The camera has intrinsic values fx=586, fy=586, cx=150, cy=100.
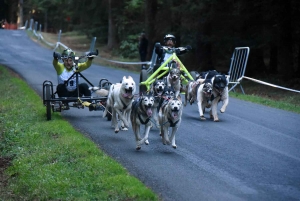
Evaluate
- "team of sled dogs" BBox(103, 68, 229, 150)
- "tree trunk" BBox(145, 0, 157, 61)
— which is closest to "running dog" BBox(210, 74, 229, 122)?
"team of sled dogs" BBox(103, 68, 229, 150)

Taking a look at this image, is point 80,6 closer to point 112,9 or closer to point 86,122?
point 112,9

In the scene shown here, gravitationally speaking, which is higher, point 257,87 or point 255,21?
point 255,21

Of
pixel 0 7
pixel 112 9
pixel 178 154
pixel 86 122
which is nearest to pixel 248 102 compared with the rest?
pixel 86 122

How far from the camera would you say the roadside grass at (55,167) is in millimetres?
8086

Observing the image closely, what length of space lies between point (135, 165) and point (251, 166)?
1925 mm

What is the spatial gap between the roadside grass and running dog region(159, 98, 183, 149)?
122 centimetres

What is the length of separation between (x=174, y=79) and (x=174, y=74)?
181mm

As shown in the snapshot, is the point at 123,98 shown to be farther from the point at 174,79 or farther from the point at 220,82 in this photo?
the point at 174,79

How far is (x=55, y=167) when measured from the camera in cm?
954

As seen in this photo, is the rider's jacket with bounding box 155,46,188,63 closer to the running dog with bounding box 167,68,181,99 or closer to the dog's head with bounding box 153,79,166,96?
the running dog with bounding box 167,68,181,99

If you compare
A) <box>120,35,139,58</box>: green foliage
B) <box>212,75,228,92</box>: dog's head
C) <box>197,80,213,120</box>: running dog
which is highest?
<box>212,75,228,92</box>: dog's head

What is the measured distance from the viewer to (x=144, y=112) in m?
10.6

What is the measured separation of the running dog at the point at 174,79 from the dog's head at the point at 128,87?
3.37 m

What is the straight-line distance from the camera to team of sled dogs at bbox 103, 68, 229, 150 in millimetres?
10573
